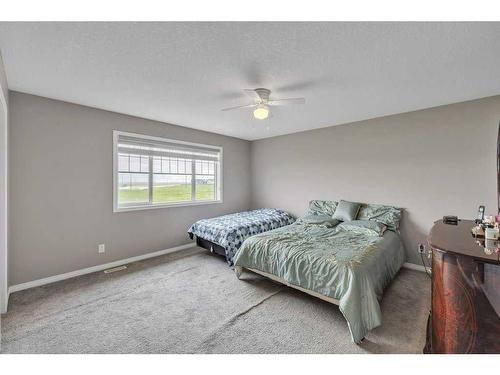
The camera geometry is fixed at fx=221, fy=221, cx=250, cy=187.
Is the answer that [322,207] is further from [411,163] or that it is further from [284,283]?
[284,283]

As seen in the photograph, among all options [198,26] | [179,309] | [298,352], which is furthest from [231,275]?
[198,26]

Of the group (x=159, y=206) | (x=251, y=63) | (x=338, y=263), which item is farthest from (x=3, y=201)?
(x=338, y=263)

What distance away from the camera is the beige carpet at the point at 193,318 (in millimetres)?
1767

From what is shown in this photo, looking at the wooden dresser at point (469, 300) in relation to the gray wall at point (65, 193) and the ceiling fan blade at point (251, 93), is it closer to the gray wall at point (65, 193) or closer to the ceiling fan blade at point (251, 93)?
the ceiling fan blade at point (251, 93)

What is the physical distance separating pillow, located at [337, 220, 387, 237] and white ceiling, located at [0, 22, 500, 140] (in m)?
1.70

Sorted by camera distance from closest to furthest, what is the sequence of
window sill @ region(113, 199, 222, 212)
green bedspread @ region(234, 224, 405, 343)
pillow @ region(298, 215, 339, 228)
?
green bedspread @ region(234, 224, 405, 343)
window sill @ region(113, 199, 222, 212)
pillow @ region(298, 215, 339, 228)

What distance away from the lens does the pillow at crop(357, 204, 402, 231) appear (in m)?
3.35

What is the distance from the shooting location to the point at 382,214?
137 inches

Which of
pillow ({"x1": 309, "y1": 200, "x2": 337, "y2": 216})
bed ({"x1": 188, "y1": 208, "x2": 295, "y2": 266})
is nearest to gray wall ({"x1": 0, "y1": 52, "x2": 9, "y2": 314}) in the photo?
bed ({"x1": 188, "y1": 208, "x2": 295, "y2": 266})

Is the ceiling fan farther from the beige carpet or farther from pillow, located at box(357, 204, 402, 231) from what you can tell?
pillow, located at box(357, 204, 402, 231)

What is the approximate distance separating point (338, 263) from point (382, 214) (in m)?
1.83

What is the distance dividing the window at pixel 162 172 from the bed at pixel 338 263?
80.4 inches

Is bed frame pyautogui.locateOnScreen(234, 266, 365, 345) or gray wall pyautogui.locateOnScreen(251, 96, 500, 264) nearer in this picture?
bed frame pyautogui.locateOnScreen(234, 266, 365, 345)
